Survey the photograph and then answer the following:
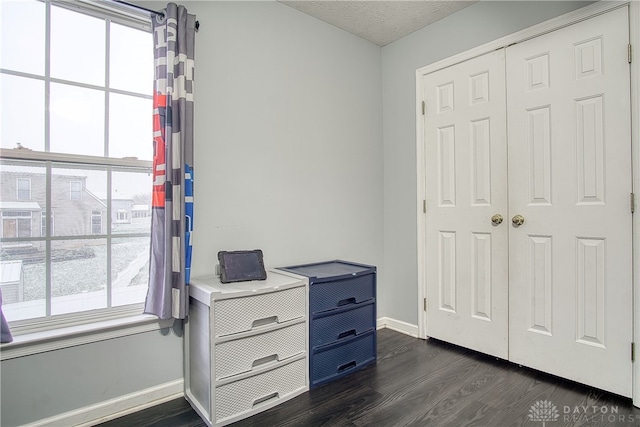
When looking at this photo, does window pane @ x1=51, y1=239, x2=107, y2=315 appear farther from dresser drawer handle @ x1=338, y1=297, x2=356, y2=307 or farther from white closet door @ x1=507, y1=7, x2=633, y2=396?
white closet door @ x1=507, y1=7, x2=633, y2=396

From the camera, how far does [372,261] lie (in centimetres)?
295

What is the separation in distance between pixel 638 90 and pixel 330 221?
195cm

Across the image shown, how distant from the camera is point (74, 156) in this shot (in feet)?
5.41

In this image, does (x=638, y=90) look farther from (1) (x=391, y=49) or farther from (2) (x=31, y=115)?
(2) (x=31, y=115)

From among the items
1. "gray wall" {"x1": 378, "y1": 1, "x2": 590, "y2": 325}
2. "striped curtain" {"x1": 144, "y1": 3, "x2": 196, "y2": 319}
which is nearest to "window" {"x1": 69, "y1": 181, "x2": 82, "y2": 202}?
"striped curtain" {"x1": 144, "y1": 3, "x2": 196, "y2": 319}

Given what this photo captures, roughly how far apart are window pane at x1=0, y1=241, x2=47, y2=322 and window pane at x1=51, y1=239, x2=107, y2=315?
4 cm

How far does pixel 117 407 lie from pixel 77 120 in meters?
1.46

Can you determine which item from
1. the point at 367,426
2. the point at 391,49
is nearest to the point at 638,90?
the point at 391,49

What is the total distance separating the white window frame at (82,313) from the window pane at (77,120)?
30 millimetres

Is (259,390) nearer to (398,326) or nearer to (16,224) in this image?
(16,224)

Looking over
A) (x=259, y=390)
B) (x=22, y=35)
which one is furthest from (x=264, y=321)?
(x=22, y=35)

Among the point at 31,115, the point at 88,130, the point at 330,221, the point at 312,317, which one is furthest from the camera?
the point at 330,221

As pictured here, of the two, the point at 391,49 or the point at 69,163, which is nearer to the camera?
the point at 69,163

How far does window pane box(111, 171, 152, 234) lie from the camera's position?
5.87ft
